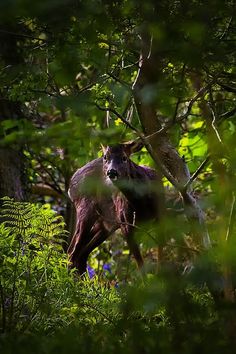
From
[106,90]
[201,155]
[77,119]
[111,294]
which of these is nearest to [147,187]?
[77,119]

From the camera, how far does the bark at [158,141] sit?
122 inches

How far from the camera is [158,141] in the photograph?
423cm

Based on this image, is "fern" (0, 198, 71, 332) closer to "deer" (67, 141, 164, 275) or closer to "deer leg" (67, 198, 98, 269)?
"deer" (67, 141, 164, 275)

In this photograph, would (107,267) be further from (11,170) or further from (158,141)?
(158,141)

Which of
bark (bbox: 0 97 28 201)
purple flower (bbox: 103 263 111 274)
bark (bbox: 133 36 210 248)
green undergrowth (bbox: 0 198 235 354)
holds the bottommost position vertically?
green undergrowth (bbox: 0 198 235 354)


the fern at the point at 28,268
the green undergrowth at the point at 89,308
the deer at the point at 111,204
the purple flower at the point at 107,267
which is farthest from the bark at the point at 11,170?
the fern at the point at 28,268

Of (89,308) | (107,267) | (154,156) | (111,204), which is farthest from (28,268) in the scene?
(107,267)

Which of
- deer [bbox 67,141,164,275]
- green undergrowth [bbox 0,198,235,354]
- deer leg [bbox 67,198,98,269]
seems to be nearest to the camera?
green undergrowth [bbox 0,198,235,354]

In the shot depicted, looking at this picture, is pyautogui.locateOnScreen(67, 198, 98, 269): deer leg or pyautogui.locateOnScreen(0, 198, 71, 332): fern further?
pyautogui.locateOnScreen(67, 198, 98, 269): deer leg

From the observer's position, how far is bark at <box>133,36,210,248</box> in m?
3.11

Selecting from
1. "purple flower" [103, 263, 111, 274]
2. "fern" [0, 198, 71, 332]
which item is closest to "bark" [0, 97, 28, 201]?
"purple flower" [103, 263, 111, 274]

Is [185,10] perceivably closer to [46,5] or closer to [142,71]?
[46,5]

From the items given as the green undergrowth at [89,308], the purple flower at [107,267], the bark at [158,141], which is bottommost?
the green undergrowth at [89,308]

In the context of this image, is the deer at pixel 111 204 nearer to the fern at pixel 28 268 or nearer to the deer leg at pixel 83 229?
the deer leg at pixel 83 229
